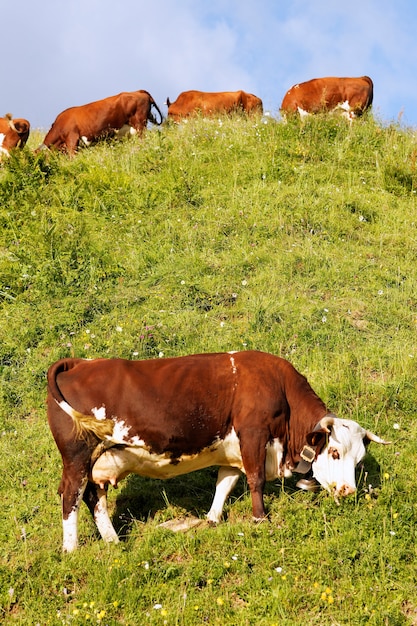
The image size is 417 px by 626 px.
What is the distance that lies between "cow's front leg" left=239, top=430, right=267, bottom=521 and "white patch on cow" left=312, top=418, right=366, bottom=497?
0.51 meters

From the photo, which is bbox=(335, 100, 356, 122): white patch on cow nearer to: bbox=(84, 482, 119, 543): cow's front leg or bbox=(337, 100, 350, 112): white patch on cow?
bbox=(337, 100, 350, 112): white patch on cow

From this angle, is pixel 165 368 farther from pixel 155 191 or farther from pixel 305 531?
pixel 155 191

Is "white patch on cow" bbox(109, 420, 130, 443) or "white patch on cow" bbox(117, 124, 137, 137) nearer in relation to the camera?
"white patch on cow" bbox(109, 420, 130, 443)

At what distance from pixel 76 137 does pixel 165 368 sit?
11.1 m

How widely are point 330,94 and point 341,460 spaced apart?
13301mm

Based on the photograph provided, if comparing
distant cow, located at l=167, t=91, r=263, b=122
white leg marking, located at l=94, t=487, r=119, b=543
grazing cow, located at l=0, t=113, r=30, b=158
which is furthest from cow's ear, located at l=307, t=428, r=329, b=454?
distant cow, located at l=167, t=91, r=263, b=122

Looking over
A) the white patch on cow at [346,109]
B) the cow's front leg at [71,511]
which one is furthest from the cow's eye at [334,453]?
the white patch on cow at [346,109]

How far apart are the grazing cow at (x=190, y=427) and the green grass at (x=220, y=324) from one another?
1.07 feet

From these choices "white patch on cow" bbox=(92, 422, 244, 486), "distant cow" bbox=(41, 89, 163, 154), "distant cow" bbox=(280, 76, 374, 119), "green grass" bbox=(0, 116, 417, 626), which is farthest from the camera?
"distant cow" bbox=(280, 76, 374, 119)

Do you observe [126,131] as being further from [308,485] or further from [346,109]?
[308,485]

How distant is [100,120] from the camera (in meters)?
16.8

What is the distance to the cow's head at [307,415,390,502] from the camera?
636cm

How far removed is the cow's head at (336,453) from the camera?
636cm

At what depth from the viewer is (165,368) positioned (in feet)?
21.3
